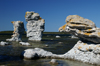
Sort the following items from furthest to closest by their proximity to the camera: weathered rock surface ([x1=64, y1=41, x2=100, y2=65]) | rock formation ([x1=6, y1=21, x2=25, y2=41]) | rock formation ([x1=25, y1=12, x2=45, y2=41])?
rock formation ([x1=25, y1=12, x2=45, y2=41])
rock formation ([x1=6, y1=21, x2=25, y2=41])
weathered rock surface ([x1=64, y1=41, x2=100, y2=65])

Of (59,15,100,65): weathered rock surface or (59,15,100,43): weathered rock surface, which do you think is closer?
(59,15,100,65): weathered rock surface

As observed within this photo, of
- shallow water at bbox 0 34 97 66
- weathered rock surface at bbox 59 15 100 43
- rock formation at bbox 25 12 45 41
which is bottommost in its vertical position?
shallow water at bbox 0 34 97 66

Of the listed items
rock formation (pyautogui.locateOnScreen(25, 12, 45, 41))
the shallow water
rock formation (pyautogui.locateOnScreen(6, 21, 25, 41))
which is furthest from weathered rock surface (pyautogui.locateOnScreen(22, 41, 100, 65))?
rock formation (pyautogui.locateOnScreen(25, 12, 45, 41))

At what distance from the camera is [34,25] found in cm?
4453

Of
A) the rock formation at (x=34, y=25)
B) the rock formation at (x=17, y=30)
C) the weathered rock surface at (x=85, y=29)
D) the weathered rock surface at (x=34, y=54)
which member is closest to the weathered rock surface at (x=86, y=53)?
the weathered rock surface at (x=85, y=29)

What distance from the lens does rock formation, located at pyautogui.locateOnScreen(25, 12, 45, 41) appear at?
143 feet

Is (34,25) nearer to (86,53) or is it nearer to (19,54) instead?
(19,54)

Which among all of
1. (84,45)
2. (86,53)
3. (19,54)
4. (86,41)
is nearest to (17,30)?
(19,54)

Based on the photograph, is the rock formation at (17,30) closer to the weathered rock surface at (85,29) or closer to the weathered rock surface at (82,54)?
the weathered rock surface at (82,54)

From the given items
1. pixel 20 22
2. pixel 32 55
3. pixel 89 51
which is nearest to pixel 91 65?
pixel 89 51

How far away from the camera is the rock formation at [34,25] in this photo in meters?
43.7

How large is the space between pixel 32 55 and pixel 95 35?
801 cm

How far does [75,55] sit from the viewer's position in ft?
52.8

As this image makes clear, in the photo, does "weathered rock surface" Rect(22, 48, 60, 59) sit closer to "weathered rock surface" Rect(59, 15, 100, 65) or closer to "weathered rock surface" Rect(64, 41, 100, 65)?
"weathered rock surface" Rect(64, 41, 100, 65)
